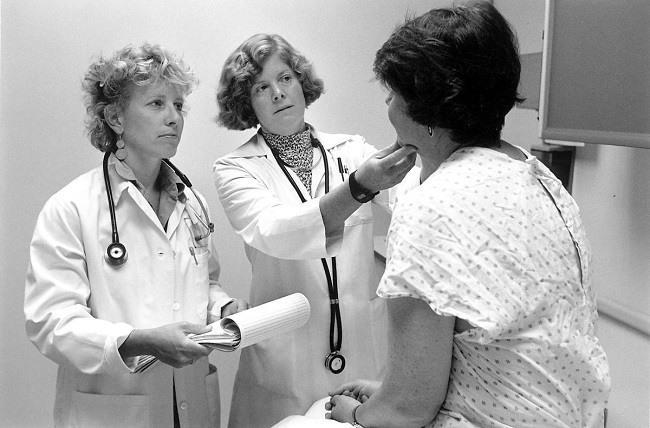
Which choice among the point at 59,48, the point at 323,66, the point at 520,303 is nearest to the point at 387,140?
the point at 323,66

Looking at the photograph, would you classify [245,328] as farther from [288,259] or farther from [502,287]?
[502,287]

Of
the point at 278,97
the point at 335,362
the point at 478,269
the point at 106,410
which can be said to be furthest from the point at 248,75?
the point at 478,269

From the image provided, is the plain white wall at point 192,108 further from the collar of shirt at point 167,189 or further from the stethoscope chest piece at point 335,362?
the stethoscope chest piece at point 335,362

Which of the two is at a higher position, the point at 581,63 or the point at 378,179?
the point at 581,63

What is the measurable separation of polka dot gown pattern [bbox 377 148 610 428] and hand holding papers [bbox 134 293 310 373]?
54 centimetres

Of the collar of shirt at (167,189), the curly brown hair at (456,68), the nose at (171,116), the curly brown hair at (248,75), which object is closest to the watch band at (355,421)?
the curly brown hair at (456,68)

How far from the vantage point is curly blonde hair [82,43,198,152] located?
161cm

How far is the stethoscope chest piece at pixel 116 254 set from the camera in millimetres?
1535

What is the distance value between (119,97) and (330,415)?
951 mm

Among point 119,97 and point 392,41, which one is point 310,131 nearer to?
point 119,97

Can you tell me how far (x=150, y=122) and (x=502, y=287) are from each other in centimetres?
104

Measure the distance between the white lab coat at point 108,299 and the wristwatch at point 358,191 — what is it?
452mm

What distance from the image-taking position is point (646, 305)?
1673 mm

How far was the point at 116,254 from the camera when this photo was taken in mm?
1536
